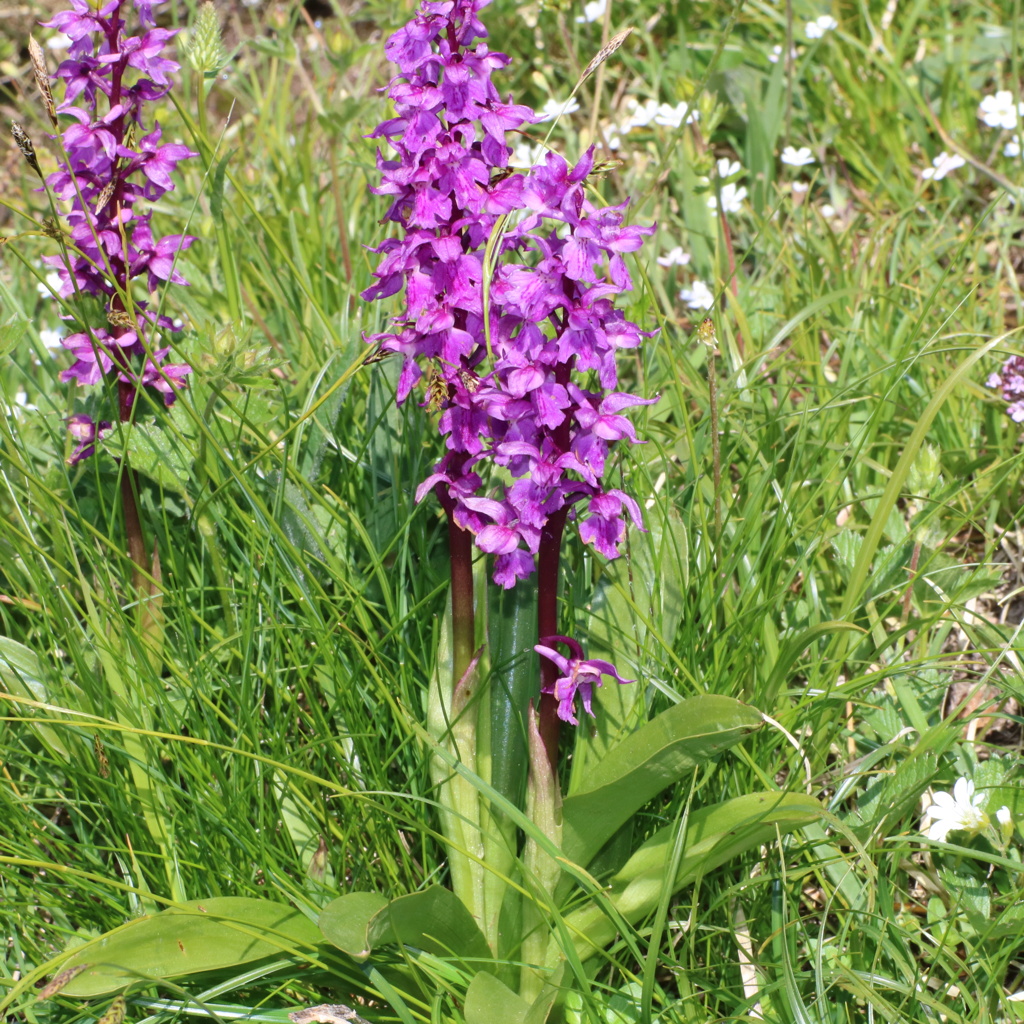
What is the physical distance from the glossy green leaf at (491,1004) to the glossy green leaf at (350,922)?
6.7 inches

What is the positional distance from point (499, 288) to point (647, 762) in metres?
0.72

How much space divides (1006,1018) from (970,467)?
55.8 inches

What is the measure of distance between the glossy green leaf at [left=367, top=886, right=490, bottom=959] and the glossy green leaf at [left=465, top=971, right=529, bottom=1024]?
0.10 m

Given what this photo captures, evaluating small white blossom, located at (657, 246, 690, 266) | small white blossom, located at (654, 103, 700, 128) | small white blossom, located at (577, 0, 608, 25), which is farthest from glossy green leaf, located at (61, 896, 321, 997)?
small white blossom, located at (577, 0, 608, 25)

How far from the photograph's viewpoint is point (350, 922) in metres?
1.49

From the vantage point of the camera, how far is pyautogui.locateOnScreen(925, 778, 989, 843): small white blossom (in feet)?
5.70

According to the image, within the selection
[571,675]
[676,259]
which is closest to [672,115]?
[676,259]

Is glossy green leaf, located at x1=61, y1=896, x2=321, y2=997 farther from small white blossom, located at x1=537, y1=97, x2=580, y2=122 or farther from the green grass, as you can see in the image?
small white blossom, located at x1=537, y1=97, x2=580, y2=122

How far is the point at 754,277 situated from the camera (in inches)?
130

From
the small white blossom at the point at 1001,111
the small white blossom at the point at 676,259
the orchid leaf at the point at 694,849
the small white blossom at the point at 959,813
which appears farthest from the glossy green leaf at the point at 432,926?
the small white blossom at the point at 1001,111

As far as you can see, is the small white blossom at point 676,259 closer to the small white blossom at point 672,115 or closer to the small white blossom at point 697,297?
the small white blossom at point 697,297

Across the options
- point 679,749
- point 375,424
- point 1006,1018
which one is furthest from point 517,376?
point 1006,1018

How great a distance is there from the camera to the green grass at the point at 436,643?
68.3 inches

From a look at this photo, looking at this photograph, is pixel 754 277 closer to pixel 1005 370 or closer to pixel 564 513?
pixel 1005 370
